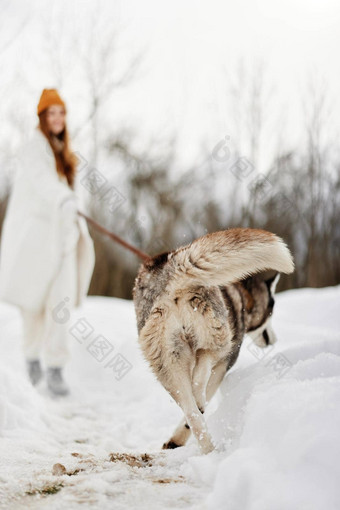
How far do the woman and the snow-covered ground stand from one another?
51cm

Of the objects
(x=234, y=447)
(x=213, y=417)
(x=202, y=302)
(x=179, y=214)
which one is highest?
(x=202, y=302)

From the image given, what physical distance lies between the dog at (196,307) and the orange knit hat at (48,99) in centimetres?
280

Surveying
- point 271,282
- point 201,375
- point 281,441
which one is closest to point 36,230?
point 271,282

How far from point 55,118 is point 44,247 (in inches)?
48.8

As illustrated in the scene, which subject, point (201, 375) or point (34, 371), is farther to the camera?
point (34, 371)

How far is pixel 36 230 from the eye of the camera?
4559mm

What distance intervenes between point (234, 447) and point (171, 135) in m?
13.1

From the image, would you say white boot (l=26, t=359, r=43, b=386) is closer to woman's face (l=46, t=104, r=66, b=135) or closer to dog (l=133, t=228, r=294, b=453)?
woman's face (l=46, t=104, r=66, b=135)

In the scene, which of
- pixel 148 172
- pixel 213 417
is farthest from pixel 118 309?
pixel 148 172

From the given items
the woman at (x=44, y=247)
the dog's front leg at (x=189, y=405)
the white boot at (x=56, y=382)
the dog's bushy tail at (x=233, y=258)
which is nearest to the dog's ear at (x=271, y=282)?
the dog's bushy tail at (x=233, y=258)

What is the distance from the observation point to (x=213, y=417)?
8.33 feet

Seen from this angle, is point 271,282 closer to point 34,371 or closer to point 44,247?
point 44,247

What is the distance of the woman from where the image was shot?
4480 millimetres

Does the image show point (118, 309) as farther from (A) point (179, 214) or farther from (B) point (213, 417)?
(A) point (179, 214)
